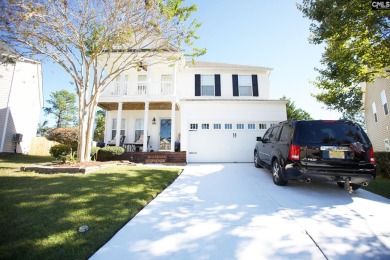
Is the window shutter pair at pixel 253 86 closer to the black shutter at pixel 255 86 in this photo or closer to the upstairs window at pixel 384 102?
the black shutter at pixel 255 86

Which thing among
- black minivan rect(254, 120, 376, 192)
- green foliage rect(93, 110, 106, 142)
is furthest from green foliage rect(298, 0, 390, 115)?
green foliage rect(93, 110, 106, 142)

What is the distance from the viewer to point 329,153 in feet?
14.5

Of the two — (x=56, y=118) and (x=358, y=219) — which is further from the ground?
(x=56, y=118)

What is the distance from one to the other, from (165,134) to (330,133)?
11.4 metres

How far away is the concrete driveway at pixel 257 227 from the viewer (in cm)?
231

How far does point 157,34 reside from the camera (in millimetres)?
8414

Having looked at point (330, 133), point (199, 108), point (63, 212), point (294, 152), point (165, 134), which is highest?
point (199, 108)

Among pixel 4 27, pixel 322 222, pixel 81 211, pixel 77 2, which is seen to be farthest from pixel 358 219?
pixel 4 27

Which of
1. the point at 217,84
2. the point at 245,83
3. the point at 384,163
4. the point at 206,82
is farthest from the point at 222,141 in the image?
the point at 384,163

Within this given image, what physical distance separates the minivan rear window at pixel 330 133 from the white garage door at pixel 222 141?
7.46 m

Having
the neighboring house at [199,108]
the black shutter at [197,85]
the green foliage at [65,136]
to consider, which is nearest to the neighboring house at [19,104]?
the neighboring house at [199,108]

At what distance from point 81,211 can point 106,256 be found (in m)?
1.45

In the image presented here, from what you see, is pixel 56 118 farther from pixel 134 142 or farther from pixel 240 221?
pixel 240 221

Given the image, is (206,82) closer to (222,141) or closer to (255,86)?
(255,86)
